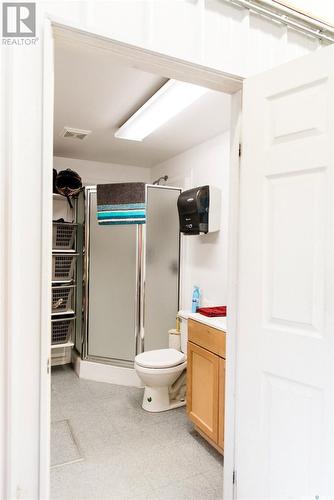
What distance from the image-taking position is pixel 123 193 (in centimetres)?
318

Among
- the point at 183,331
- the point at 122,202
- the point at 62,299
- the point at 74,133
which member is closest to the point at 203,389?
the point at 183,331

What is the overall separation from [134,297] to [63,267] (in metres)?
0.93

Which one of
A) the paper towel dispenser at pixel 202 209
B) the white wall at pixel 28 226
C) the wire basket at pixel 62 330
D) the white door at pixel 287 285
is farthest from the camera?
the wire basket at pixel 62 330

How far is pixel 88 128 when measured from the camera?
292 centimetres

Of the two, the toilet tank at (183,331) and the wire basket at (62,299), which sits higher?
the wire basket at (62,299)

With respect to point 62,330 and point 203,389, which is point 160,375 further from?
point 62,330

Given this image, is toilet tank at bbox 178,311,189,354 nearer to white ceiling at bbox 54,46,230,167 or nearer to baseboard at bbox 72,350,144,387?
baseboard at bbox 72,350,144,387

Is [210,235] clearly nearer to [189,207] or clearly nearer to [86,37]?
[189,207]

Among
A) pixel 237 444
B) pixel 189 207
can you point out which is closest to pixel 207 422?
pixel 237 444

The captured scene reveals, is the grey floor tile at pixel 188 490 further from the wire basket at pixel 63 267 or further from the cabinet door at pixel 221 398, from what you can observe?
the wire basket at pixel 63 267

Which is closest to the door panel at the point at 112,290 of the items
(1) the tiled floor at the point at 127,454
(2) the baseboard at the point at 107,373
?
(2) the baseboard at the point at 107,373

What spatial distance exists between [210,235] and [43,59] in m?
2.12

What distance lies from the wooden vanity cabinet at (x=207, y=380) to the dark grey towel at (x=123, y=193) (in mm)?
1379

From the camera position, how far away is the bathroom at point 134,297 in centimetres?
200
